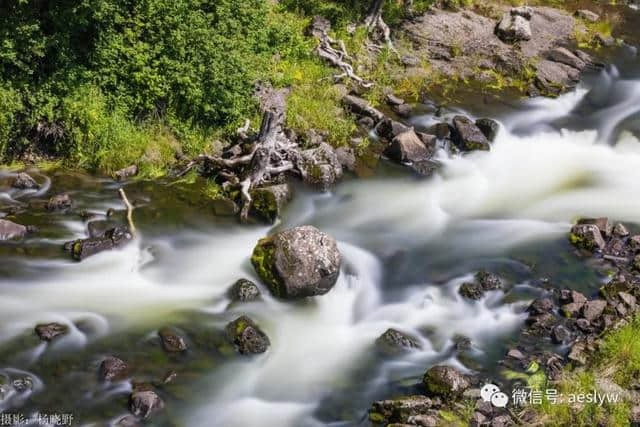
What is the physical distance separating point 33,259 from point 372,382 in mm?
6744

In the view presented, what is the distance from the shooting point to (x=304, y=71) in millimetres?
18812

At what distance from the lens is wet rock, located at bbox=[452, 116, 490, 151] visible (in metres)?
18.3

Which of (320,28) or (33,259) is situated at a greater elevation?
(320,28)

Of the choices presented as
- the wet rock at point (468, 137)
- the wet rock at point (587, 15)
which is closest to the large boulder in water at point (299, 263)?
the wet rock at point (468, 137)

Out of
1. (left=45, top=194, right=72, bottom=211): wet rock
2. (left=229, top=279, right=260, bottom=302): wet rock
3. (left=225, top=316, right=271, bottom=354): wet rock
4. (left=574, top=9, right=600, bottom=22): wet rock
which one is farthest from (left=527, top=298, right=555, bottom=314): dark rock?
(left=574, top=9, right=600, bottom=22): wet rock

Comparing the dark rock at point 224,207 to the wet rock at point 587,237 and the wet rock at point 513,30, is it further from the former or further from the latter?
the wet rock at point 513,30

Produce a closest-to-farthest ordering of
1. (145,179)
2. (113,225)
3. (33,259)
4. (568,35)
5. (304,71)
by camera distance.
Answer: (33,259), (113,225), (145,179), (304,71), (568,35)

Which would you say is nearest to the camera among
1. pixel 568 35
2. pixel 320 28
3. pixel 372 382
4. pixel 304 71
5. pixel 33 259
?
pixel 372 382

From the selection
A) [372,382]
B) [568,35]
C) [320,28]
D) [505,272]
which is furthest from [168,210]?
[568,35]

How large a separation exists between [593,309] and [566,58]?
14994 millimetres

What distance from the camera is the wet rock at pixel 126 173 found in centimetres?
1457

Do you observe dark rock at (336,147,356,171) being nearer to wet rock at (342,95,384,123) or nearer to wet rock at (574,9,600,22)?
wet rock at (342,95,384,123)

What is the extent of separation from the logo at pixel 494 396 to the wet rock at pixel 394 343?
154 centimetres

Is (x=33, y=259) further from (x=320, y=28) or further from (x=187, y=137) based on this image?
(x=320, y=28)
